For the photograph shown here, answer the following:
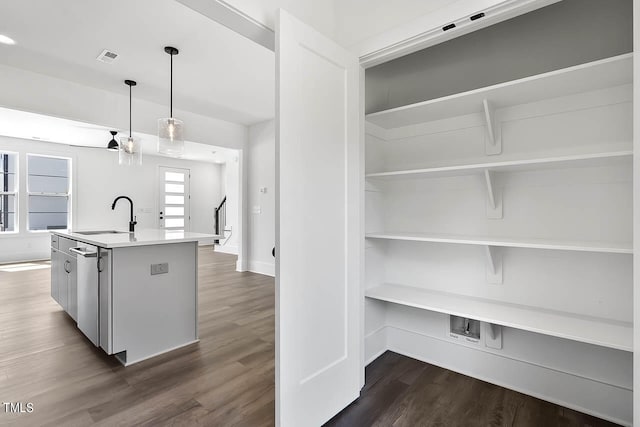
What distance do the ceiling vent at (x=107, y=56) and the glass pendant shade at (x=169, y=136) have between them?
79 cm

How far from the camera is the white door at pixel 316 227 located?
1.40m

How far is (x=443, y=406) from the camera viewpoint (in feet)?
5.77

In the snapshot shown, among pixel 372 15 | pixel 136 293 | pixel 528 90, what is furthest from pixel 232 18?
pixel 136 293

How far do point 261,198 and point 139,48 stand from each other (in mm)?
2920

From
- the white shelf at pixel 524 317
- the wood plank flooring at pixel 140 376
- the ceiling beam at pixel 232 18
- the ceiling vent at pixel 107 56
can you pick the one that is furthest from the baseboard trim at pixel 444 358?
the ceiling vent at pixel 107 56

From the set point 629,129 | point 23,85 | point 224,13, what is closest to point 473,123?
point 629,129

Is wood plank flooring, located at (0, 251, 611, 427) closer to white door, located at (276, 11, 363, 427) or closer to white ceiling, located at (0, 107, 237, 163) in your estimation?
white door, located at (276, 11, 363, 427)

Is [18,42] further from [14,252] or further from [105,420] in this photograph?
[14,252]

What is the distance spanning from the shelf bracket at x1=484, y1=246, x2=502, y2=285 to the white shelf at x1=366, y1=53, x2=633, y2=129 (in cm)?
89

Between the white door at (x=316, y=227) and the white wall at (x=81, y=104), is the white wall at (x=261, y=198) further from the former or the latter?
the white door at (x=316, y=227)

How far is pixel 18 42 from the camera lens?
2.98m

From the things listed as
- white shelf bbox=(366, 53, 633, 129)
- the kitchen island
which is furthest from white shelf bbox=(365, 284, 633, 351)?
the kitchen island

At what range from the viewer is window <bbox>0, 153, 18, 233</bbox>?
6.36m

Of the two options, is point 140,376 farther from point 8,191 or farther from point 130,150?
point 8,191
